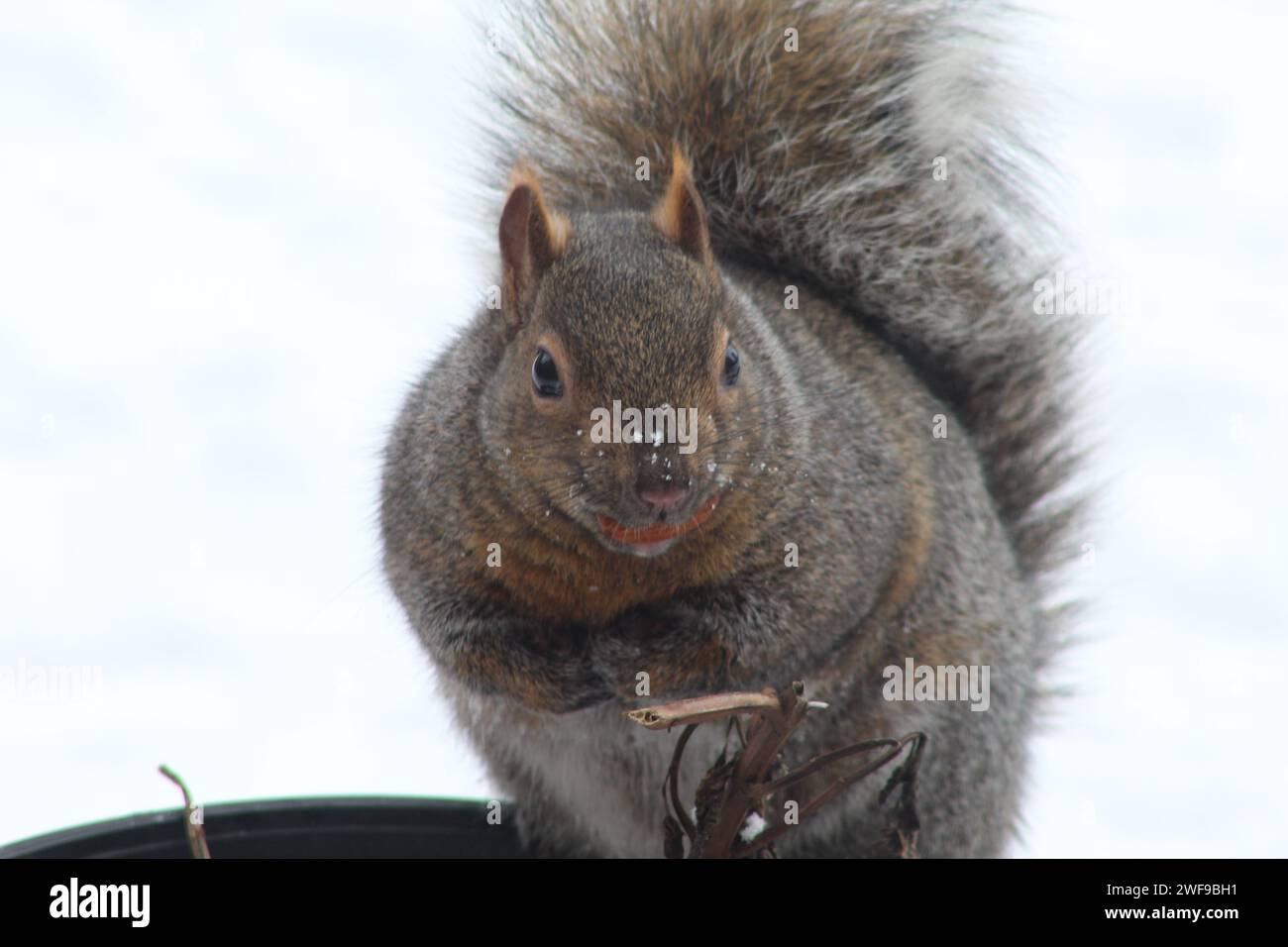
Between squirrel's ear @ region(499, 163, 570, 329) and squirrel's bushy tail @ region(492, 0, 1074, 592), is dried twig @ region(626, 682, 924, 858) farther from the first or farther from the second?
squirrel's bushy tail @ region(492, 0, 1074, 592)

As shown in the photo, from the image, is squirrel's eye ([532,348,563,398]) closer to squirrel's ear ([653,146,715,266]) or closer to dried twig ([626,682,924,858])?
squirrel's ear ([653,146,715,266])

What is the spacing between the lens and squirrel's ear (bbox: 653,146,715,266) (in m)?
1.69

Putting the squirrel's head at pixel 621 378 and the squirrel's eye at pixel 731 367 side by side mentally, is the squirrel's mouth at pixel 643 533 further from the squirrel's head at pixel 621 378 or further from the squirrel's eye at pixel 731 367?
the squirrel's eye at pixel 731 367

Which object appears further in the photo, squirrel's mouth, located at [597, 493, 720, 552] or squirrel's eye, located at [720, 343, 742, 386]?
squirrel's eye, located at [720, 343, 742, 386]

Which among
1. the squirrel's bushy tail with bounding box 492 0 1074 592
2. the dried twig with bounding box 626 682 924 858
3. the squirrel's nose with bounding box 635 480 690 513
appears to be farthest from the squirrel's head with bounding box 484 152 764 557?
the squirrel's bushy tail with bounding box 492 0 1074 592

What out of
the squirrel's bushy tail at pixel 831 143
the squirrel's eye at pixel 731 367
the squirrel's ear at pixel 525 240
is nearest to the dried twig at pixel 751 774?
the squirrel's eye at pixel 731 367

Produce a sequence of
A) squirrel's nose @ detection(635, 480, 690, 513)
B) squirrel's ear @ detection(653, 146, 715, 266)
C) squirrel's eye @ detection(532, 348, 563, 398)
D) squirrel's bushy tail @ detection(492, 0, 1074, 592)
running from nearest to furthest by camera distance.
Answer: squirrel's nose @ detection(635, 480, 690, 513) < squirrel's eye @ detection(532, 348, 563, 398) < squirrel's ear @ detection(653, 146, 715, 266) < squirrel's bushy tail @ detection(492, 0, 1074, 592)

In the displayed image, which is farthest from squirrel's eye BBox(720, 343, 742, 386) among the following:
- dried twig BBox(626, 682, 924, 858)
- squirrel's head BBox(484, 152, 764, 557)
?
dried twig BBox(626, 682, 924, 858)

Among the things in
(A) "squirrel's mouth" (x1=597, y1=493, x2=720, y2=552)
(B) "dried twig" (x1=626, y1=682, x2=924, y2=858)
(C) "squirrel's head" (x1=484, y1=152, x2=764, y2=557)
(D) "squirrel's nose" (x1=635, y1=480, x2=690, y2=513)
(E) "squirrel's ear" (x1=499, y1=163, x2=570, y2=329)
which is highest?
(E) "squirrel's ear" (x1=499, y1=163, x2=570, y2=329)

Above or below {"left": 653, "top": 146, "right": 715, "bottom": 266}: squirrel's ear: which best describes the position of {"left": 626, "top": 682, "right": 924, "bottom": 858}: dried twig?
below

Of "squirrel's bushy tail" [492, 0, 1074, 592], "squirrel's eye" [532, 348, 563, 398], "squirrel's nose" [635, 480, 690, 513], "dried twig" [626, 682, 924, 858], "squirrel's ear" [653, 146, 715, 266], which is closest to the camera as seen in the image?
"dried twig" [626, 682, 924, 858]

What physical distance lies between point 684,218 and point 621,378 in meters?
A: 0.28

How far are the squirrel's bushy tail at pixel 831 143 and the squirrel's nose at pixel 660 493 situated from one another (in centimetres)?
86
